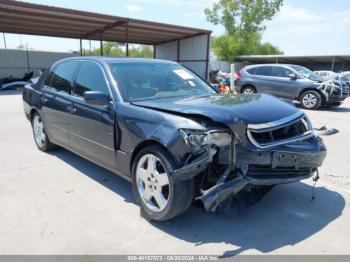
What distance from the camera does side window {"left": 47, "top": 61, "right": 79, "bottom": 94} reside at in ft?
15.5

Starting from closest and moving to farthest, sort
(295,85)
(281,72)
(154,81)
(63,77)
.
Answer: (154,81) → (63,77) → (295,85) → (281,72)

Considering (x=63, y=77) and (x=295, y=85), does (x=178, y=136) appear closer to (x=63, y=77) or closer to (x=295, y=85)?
(x=63, y=77)

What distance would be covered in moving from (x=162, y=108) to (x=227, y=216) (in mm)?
1365

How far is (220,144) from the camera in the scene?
2912 millimetres

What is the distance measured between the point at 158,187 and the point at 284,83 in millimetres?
10918

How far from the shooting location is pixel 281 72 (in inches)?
516

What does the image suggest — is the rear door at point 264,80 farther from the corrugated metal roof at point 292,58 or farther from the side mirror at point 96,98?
the corrugated metal roof at point 292,58

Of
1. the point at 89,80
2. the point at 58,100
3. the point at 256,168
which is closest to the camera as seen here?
the point at 256,168

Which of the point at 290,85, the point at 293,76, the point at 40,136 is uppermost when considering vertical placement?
the point at 293,76

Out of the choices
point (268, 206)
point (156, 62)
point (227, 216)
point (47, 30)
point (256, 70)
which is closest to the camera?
point (227, 216)

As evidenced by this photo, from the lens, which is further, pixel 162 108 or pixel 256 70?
pixel 256 70

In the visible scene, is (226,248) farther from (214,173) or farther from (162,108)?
(162,108)

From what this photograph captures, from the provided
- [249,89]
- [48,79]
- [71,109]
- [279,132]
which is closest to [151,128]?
[279,132]

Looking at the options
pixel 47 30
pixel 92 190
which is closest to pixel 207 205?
pixel 92 190
